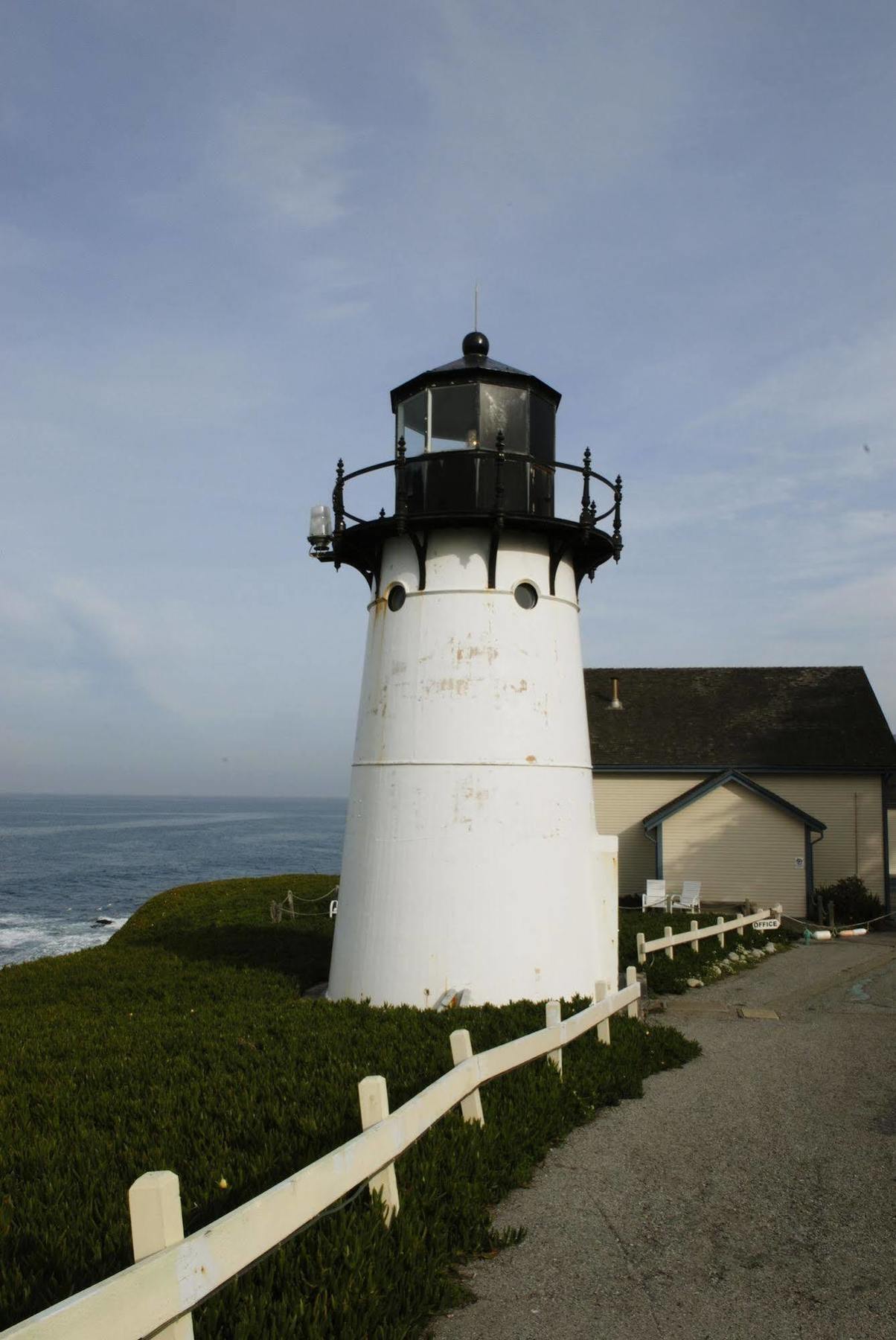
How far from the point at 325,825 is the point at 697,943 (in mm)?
149120

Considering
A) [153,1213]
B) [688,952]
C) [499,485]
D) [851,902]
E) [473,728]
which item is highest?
[499,485]

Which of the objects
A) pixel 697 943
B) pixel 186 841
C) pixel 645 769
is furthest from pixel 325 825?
pixel 697 943

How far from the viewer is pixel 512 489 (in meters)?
13.1

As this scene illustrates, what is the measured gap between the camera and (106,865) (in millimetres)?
72312

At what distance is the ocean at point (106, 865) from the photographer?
132 feet

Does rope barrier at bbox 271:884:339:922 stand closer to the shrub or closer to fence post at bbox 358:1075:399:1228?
the shrub

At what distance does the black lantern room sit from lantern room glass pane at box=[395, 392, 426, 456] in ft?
0.04

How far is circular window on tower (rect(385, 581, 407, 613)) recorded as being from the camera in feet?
43.9

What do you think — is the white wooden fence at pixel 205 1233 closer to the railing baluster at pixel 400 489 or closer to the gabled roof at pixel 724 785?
the railing baluster at pixel 400 489

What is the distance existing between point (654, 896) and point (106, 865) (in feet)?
181

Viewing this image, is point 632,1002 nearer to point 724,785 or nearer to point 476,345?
point 476,345

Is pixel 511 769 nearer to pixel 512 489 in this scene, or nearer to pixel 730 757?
pixel 512 489

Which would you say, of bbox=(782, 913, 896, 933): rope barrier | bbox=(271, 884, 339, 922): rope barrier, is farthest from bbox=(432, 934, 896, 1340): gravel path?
bbox=(271, 884, 339, 922): rope barrier

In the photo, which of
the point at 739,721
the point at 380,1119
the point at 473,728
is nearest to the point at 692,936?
the point at 473,728
